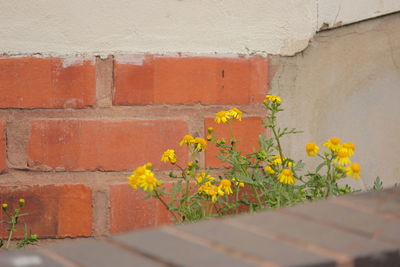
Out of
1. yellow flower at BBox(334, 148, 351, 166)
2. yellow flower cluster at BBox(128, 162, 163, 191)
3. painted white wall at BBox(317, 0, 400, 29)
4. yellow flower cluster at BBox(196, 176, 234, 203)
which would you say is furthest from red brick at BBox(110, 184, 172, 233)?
painted white wall at BBox(317, 0, 400, 29)

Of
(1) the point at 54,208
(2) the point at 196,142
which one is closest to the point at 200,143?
(2) the point at 196,142

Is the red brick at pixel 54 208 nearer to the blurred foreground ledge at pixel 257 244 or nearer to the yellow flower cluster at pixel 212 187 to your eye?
the yellow flower cluster at pixel 212 187

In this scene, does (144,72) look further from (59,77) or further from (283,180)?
(283,180)

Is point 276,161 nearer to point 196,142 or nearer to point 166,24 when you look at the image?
point 196,142

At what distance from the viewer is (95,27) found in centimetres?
148

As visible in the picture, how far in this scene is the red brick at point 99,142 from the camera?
1.48m

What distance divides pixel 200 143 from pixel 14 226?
41 cm

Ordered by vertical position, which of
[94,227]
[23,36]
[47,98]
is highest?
[23,36]

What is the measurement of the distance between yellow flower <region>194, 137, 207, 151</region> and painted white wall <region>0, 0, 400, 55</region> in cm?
21

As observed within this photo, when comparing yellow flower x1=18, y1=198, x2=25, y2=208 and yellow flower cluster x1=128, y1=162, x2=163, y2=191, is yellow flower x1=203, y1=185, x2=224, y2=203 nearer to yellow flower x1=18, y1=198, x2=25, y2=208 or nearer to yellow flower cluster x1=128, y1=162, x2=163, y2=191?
yellow flower cluster x1=128, y1=162, x2=163, y2=191

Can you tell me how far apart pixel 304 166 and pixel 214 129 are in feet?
0.72

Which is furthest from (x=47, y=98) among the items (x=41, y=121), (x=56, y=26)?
(x=56, y=26)

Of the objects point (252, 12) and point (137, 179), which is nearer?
point (137, 179)

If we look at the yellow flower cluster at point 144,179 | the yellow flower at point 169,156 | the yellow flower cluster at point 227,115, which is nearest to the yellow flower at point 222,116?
the yellow flower cluster at point 227,115
